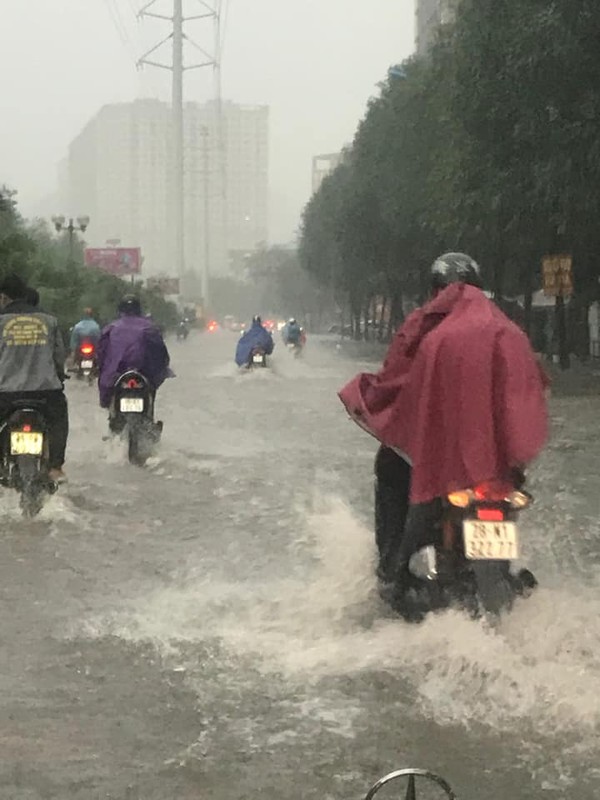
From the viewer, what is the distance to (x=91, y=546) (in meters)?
8.35

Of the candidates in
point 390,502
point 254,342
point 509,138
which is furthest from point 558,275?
point 390,502

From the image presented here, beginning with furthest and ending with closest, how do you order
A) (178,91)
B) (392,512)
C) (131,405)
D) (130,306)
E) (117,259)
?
(178,91) < (117,259) < (130,306) < (131,405) < (392,512)

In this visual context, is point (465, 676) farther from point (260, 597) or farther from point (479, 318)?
point (260, 597)

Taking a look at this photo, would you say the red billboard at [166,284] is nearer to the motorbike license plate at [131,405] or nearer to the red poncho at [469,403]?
the motorbike license plate at [131,405]

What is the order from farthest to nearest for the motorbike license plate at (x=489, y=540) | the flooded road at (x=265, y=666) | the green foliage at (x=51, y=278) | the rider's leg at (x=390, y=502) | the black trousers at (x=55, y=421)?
the green foliage at (x=51, y=278) < the black trousers at (x=55, y=421) < the rider's leg at (x=390, y=502) < the motorbike license plate at (x=489, y=540) < the flooded road at (x=265, y=666)

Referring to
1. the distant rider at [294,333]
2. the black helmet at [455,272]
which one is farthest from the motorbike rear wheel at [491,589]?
the distant rider at [294,333]

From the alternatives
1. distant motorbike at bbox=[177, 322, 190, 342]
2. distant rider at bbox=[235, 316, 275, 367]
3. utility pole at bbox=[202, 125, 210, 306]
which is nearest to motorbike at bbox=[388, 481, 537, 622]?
distant rider at bbox=[235, 316, 275, 367]

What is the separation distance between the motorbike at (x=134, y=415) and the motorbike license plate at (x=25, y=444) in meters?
3.20

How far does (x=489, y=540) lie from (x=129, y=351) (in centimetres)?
754

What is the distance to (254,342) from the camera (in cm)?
3384

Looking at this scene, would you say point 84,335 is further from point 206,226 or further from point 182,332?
point 206,226

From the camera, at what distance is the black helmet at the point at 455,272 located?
5.93 metres

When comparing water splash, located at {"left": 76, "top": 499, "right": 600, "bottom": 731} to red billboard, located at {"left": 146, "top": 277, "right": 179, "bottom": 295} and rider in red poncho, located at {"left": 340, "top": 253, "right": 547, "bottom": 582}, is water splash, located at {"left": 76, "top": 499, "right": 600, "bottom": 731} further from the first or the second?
red billboard, located at {"left": 146, "top": 277, "right": 179, "bottom": 295}

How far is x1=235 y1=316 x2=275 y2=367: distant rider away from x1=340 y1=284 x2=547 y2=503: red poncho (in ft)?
91.6
